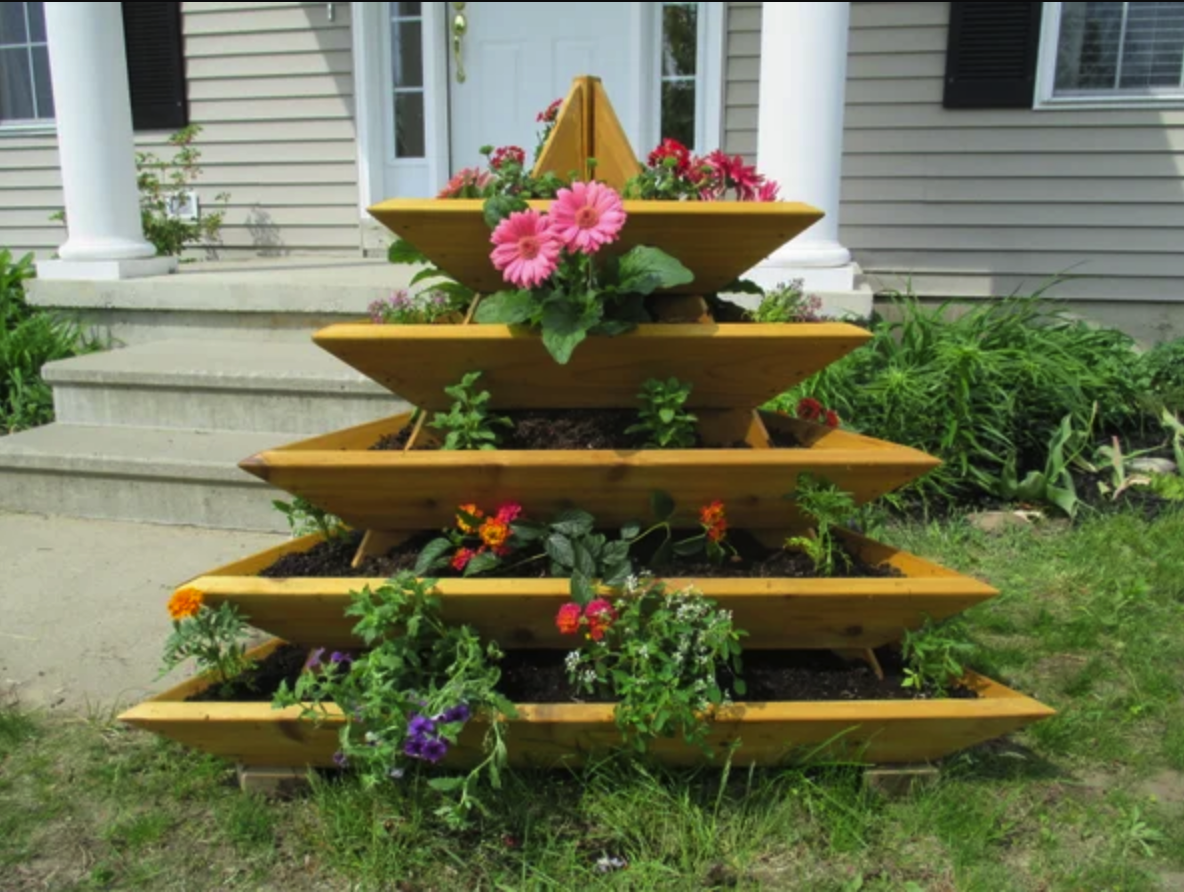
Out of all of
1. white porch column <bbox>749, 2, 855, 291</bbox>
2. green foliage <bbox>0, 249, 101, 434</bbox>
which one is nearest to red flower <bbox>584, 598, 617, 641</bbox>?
white porch column <bbox>749, 2, 855, 291</bbox>

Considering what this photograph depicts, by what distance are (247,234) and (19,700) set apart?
4.91 meters

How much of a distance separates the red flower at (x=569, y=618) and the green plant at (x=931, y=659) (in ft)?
2.21

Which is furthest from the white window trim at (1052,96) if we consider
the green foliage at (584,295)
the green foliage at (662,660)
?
the green foliage at (662,660)

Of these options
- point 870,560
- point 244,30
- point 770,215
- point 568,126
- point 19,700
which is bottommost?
point 19,700

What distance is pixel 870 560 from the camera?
2.10 m

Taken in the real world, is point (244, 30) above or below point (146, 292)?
above

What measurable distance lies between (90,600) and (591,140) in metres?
1.99

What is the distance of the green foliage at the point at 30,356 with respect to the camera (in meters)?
4.34

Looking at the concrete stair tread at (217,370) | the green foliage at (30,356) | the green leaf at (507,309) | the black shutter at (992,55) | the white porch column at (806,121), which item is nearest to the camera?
the green leaf at (507,309)

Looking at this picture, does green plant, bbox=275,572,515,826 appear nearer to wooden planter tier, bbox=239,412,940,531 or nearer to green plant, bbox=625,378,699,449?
wooden planter tier, bbox=239,412,940,531

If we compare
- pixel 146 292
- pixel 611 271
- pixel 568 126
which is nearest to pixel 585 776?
pixel 611 271

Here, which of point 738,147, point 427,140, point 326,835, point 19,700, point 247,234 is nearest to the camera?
point 326,835

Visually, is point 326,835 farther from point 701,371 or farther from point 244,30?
point 244,30

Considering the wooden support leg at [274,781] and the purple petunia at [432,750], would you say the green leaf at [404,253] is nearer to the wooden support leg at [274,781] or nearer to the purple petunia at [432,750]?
the purple petunia at [432,750]
